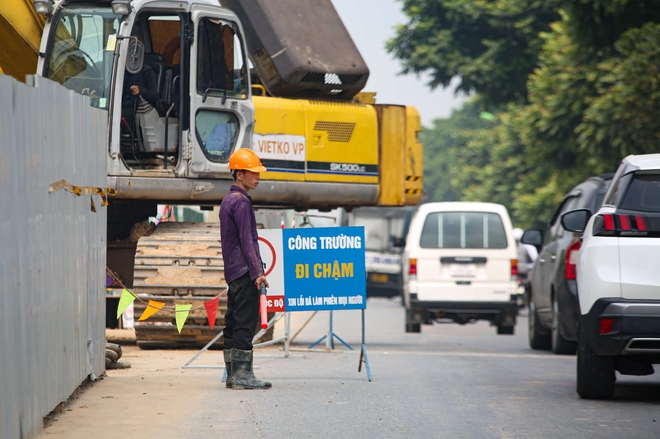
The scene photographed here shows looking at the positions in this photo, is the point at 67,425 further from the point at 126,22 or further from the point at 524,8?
the point at 524,8

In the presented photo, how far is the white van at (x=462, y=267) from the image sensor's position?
60.4ft

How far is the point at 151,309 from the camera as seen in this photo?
41.2 feet

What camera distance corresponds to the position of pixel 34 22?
46.1 ft

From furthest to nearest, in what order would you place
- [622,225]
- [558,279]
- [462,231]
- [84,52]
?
[462,231] < [84,52] < [558,279] < [622,225]

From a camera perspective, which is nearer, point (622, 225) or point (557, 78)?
point (622, 225)

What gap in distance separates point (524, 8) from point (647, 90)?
14.8 m

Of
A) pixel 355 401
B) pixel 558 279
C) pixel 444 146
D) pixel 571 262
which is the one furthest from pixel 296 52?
pixel 444 146

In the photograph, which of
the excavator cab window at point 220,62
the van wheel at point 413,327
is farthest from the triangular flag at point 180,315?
the van wheel at point 413,327

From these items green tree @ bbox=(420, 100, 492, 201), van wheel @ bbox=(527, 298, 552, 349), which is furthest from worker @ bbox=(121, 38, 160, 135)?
green tree @ bbox=(420, 100, 492, 201)

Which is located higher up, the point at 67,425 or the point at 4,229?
the point at 4,229

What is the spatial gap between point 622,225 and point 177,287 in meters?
5.85

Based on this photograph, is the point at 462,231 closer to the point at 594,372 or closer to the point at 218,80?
the point at 218,80

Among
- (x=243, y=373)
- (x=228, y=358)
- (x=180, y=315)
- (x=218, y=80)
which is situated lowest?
(x=243, y=373)

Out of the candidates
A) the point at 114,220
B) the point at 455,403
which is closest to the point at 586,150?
the point at 114,220
